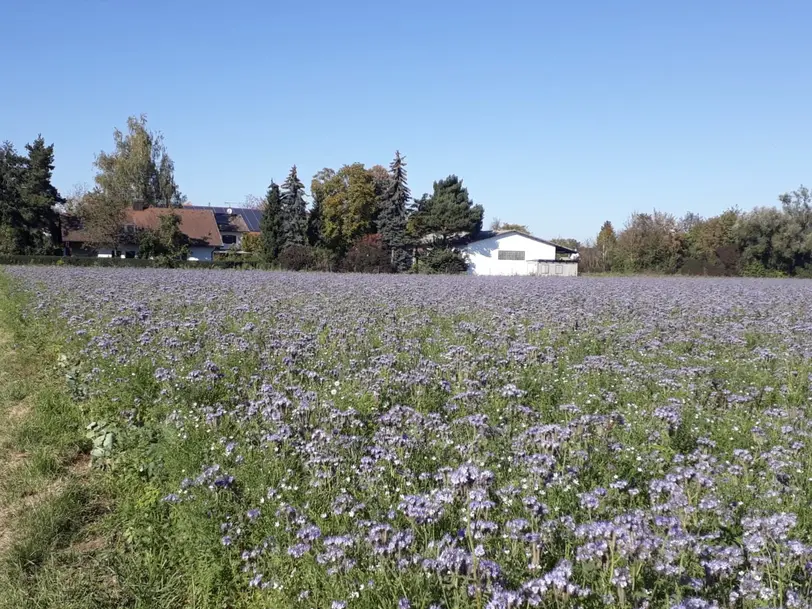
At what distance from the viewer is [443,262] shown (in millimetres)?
51812

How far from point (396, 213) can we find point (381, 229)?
2.10 metres

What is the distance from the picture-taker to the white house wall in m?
59.0

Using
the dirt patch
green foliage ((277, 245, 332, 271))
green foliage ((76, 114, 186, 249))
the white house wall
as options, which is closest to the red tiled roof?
green foliage ((76, 114, 186, 249))

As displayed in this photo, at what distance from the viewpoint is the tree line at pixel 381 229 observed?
49875 mm

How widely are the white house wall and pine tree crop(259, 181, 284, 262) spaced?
19.0 meters

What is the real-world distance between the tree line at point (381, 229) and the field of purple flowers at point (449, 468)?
38629mm

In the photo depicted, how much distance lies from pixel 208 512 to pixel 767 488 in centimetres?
352

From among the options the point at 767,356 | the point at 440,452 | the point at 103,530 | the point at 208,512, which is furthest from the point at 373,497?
the point at 767,356

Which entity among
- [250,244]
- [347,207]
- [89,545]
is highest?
[347,207]

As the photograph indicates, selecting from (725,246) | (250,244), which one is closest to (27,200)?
(250,244)

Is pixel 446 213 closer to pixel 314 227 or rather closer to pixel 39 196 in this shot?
pixel 314 227

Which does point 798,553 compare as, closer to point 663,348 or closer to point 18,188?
point 663,348

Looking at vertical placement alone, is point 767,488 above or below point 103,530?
above

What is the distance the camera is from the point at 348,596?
2.74 m
